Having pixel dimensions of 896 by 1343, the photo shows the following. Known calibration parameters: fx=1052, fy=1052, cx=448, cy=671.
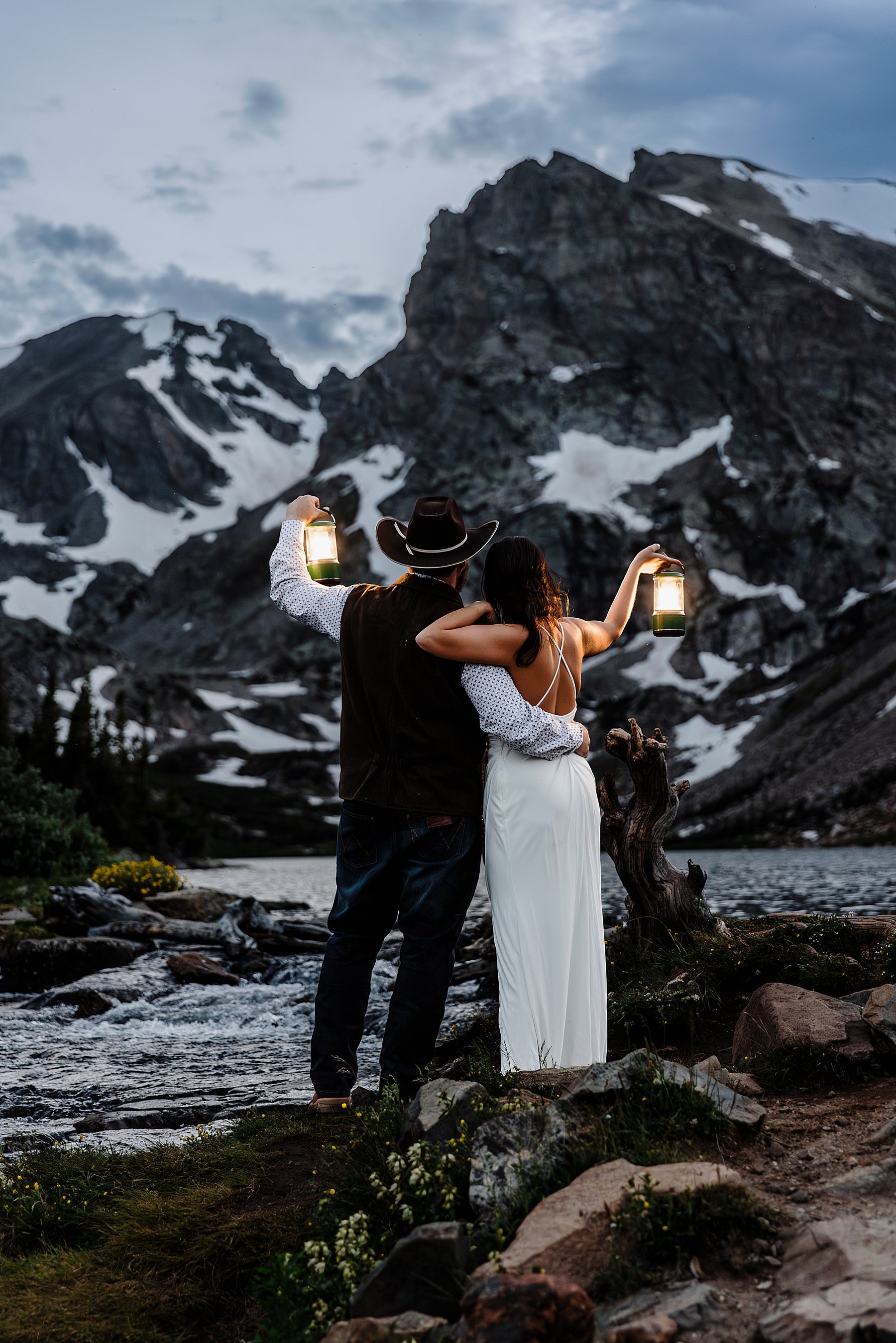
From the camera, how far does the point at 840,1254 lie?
3.47 m

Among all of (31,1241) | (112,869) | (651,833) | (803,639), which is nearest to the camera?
(31,1241)

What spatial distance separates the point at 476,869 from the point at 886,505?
182m

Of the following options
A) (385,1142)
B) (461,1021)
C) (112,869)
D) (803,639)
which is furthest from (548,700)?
(803,639)

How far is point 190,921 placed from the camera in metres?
21.1

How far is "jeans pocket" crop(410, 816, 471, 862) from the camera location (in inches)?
242

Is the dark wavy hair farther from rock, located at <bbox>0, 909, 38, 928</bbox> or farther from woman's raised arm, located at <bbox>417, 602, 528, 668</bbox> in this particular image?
rock, located at <bbox>0, 909, 38, 928</bbox>

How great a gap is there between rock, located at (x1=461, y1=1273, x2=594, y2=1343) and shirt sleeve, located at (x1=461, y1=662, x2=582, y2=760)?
312 centimetres

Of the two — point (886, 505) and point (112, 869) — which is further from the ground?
point (886, 505)

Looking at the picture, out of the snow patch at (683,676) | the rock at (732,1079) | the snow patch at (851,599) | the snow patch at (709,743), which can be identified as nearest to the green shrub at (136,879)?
the rock at (732,1079)

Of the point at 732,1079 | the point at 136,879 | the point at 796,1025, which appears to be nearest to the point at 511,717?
the point at 732,1079

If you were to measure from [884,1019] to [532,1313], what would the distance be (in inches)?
138

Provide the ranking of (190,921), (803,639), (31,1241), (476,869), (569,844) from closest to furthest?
(31,1241), (569,844), (476,869), (190,921), (803,639)

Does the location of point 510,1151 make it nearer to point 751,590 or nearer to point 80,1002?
point 80,1002

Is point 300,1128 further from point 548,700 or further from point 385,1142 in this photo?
point 548,700
